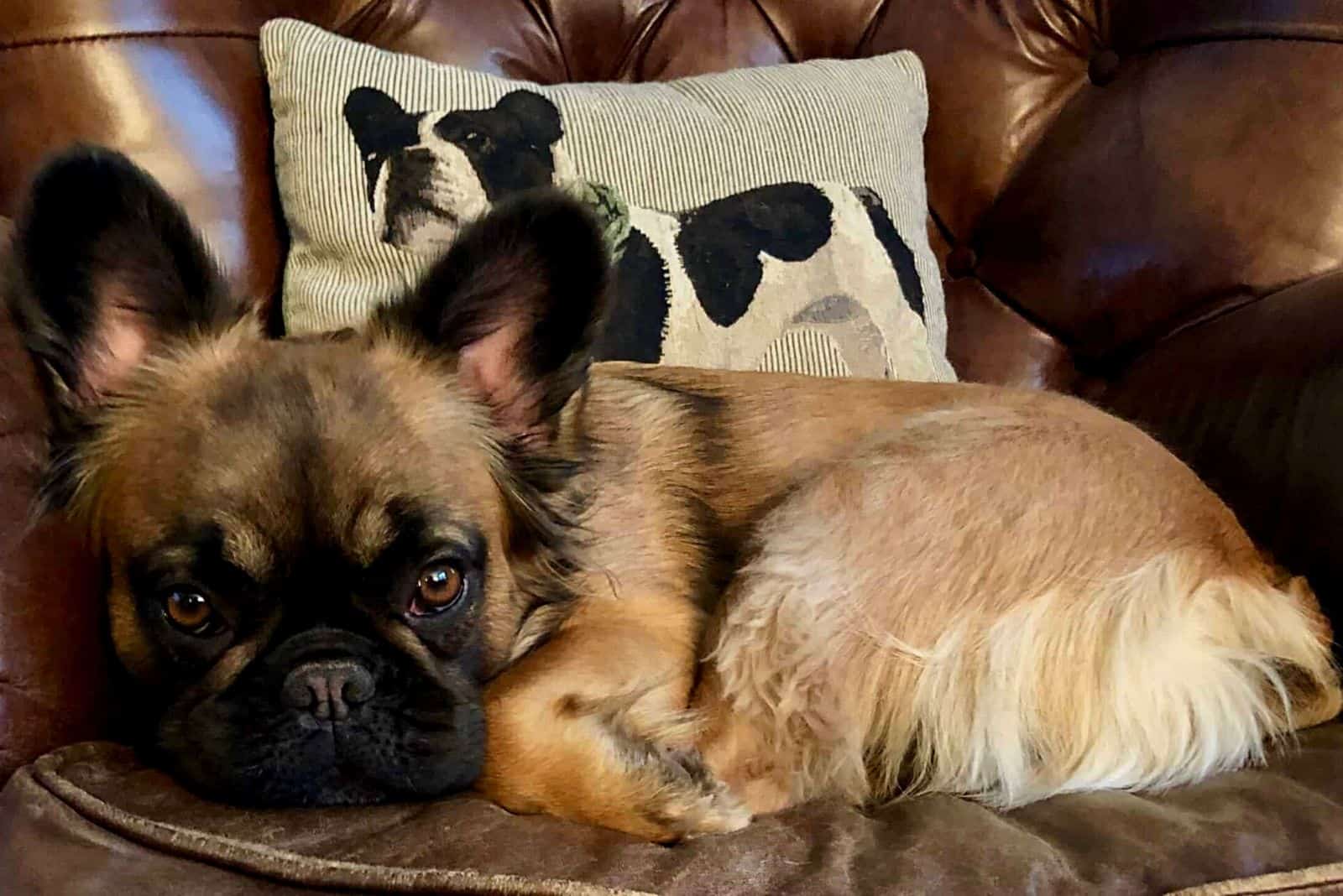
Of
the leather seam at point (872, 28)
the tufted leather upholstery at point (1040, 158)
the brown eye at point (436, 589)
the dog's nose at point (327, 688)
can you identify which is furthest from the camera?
the leather seam at point (872, 28)

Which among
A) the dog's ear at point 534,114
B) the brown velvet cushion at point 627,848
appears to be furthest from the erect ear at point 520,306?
the dog's ear at point 534,114

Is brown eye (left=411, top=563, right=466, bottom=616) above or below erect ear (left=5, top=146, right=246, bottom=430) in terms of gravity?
below

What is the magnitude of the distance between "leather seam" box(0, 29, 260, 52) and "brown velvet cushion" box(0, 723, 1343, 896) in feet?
3.92

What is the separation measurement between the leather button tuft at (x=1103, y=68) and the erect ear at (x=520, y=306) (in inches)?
57.2

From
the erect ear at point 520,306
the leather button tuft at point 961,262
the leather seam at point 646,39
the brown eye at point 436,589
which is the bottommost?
the brown eye at point 436,589

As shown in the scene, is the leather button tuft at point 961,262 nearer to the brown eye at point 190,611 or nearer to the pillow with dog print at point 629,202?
the pillow with dog print at point 629,202

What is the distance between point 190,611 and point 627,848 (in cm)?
51

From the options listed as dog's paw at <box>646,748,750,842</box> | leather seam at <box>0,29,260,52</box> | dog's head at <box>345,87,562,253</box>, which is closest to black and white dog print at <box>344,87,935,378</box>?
dog's head at <box>345,87,562,253</box>

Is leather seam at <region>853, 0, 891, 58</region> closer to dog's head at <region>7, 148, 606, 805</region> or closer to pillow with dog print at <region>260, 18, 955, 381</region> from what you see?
pillow with dog print at <region>260, 18, 955, 381</region>

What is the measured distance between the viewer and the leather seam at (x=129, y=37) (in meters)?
1.75

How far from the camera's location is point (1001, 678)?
4.22ft

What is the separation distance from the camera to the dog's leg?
1138 millimetres

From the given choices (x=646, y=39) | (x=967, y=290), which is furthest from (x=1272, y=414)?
(x=646, y=39)

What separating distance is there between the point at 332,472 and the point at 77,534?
0.33 m
